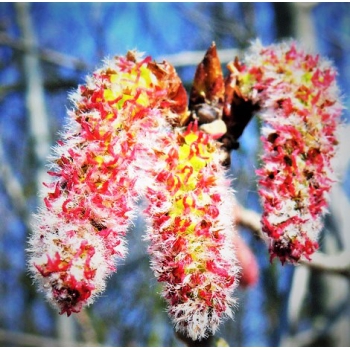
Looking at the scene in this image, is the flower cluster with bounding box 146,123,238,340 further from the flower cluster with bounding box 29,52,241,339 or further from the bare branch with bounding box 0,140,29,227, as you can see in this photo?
the bare branch with bounding box 0,140,29,227

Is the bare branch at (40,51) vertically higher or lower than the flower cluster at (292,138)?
higher

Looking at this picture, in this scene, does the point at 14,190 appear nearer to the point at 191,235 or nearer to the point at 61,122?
the point at 61,122

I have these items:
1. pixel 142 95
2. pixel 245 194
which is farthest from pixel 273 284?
pixel 142 95

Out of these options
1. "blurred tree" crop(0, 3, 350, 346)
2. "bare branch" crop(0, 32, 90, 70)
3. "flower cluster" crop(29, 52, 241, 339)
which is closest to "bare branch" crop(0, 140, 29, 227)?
"blurred tree" crop(0, 3, 350, 346)

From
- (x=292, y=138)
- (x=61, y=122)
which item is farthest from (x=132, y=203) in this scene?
(x=61, y=122)

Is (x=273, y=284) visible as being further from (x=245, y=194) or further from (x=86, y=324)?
(x=86, y=324)

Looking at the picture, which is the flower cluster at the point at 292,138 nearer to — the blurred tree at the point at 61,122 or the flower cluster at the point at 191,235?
the flower cluster at the point at 191,235

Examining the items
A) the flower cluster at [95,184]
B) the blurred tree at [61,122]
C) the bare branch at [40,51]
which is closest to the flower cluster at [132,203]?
the flower cluster at [95,184]
